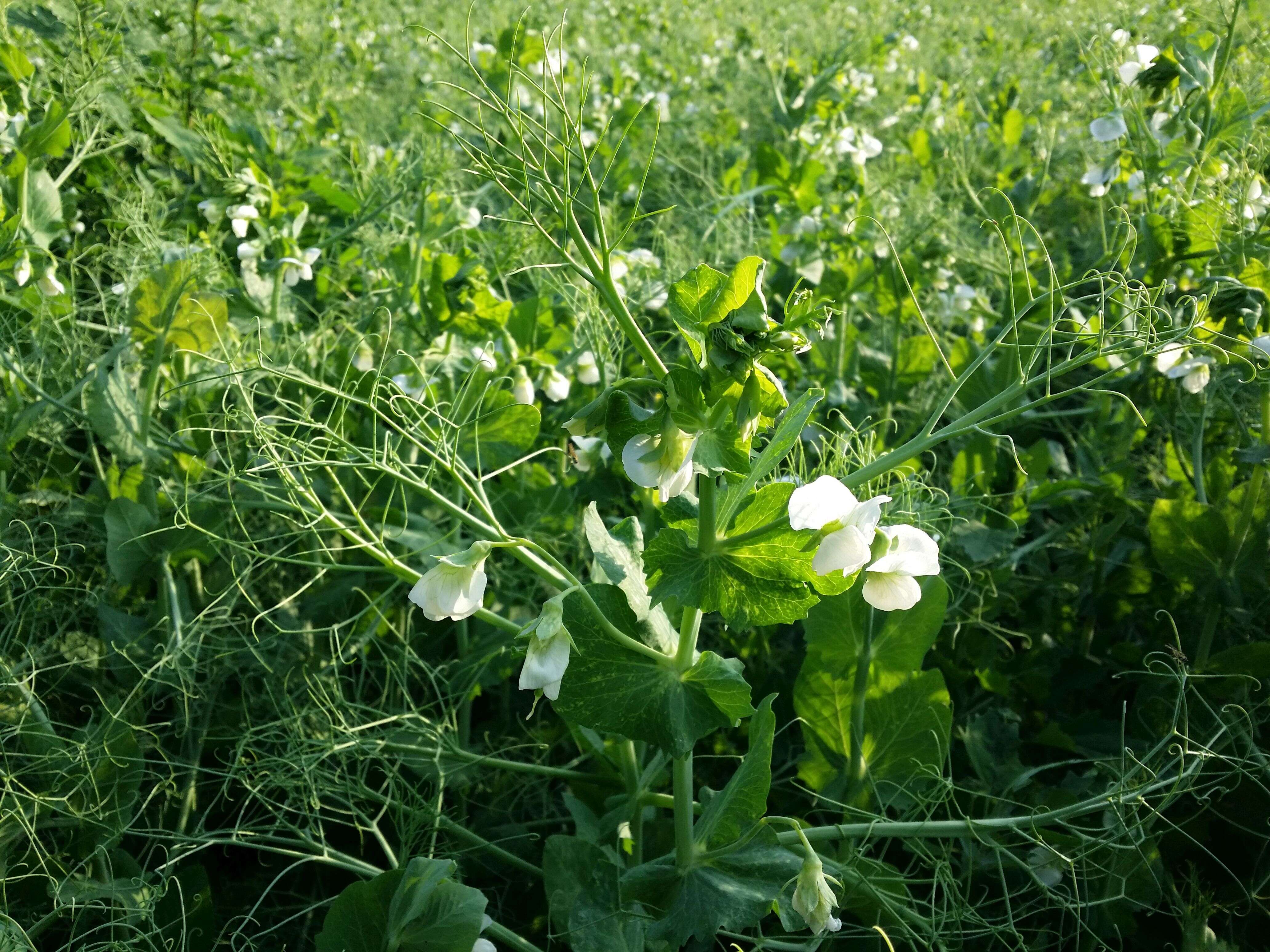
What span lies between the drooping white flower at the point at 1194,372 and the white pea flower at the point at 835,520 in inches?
37.6

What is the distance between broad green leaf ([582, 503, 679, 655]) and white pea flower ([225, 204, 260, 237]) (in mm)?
1122

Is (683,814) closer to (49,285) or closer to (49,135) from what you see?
(49,285)

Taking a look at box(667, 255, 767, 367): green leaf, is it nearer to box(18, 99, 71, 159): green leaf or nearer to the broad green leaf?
the broad green leaf

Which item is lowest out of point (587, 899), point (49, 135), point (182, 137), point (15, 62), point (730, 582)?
point (587, 899)

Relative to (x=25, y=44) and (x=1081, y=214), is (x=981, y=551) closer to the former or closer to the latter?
(x=1081, y=214)

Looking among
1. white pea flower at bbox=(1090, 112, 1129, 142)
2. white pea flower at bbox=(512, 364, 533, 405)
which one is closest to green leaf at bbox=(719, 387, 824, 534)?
white pea flower at bbox=(512, 364, 533, 405)

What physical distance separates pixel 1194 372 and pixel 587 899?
47.6 inches

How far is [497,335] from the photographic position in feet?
5.63

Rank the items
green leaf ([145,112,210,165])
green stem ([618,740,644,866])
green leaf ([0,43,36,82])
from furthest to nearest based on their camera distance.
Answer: green leaf ([145,112,210,165]) < green leaf ([0,43,36,82]) < green stem ([618,740,644,866])

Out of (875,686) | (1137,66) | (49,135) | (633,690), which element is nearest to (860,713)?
(875,686)

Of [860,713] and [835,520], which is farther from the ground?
[835,520]

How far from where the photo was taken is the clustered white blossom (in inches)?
30.7

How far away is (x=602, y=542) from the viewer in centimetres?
104

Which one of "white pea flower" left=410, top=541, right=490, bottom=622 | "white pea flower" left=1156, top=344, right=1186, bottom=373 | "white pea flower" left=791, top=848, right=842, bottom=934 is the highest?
"white pea flower" left=410, top=541, right=490, bottom=622
